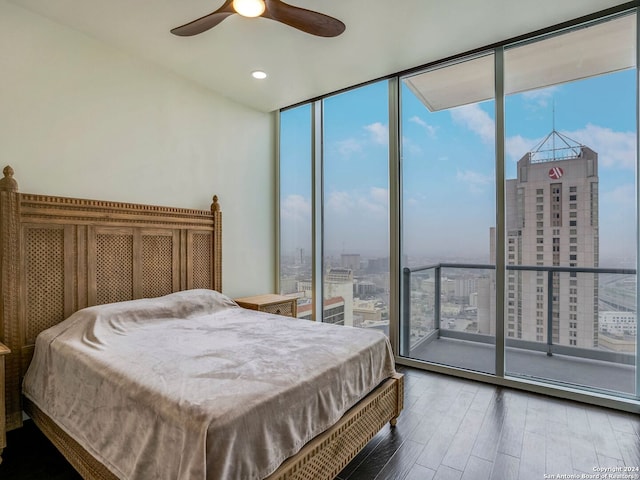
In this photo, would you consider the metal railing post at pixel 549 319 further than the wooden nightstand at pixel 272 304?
No

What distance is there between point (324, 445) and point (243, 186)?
311 centimetres

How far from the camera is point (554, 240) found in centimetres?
296

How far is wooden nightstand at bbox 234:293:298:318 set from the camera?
3.66 metres

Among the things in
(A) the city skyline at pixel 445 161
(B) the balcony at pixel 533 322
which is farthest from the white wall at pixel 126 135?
(B) the balcony at pixel 533 322

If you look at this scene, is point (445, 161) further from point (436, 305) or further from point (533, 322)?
point (533, 322)

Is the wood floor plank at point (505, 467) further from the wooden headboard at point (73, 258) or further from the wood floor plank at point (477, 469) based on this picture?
the wooden headboard at point (73, 258)

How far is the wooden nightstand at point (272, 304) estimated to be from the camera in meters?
3.66

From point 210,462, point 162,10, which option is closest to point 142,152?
point 162,10

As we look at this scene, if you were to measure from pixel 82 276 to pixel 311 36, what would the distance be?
8.37 feet

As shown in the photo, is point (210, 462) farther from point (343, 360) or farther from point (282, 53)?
point (282, 53)

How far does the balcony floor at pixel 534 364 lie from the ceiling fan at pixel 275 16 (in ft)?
9.68

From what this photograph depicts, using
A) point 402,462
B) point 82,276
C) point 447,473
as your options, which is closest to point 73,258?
point 82,276

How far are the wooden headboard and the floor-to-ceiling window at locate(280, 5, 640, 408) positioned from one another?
168cm

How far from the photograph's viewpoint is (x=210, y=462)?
1.21m
